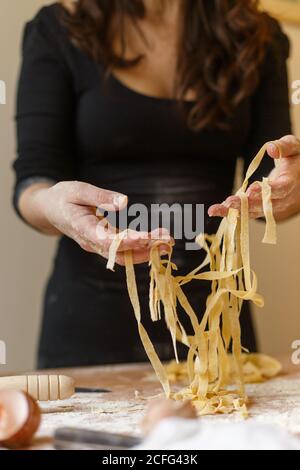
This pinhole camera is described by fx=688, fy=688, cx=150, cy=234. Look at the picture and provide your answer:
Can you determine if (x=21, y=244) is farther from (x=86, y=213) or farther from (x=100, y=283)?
(x=86, y=213)

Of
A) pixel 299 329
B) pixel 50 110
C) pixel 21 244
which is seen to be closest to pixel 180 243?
pixel 50 110

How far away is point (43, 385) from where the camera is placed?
66 cm

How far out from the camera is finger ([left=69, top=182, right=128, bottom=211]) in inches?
24.7

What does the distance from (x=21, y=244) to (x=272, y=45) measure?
0.56m

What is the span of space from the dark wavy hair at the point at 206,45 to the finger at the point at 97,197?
1.32 feet

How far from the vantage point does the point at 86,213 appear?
680mm

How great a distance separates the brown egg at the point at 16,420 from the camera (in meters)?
0.50

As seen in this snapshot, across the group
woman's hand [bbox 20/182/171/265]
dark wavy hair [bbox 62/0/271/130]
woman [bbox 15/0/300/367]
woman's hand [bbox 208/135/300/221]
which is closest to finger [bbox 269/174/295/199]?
woman's hand [bbox 208/135/300/221]

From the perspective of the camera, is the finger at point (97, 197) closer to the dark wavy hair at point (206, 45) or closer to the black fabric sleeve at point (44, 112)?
the black fabric sleeve at point (44, 112)

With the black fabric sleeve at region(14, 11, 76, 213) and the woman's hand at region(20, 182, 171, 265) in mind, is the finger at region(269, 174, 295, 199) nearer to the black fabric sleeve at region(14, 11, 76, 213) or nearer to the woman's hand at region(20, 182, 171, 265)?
the woman's hand at region(20, 182, 171, 265)

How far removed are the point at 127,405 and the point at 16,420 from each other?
0.19 metres

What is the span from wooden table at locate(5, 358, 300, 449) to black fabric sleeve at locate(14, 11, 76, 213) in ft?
0.97

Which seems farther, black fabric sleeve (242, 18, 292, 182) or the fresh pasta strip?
black fabric sleeve (242, 18, 292, 182)

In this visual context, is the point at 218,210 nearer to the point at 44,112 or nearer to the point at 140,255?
the point at 140,255
